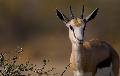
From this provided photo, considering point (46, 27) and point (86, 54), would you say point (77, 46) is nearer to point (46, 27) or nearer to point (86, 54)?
point (86, 54)

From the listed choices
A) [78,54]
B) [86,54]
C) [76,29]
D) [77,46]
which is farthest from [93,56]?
[76,29]

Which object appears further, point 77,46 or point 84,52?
A: point 84,52

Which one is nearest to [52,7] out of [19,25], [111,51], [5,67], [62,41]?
[19,25]

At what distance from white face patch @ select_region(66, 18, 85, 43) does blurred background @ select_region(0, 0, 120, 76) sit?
1123 centimetres

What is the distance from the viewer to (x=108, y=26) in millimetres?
30016

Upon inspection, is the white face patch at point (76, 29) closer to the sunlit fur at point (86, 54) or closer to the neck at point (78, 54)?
the sunlit fur at point (86, 54)

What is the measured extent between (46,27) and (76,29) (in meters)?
17.8

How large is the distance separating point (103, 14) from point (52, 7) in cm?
348

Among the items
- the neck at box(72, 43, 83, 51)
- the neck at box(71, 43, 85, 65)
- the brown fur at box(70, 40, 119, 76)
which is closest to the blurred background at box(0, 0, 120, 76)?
the brown fur at box(70, 40, 119, 76)

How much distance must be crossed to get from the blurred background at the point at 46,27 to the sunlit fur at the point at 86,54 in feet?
32.5

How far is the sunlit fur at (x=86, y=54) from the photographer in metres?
13.1

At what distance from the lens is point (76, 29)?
42.7 feet

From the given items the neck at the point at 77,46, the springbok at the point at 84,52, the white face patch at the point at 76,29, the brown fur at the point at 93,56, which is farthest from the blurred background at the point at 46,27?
the white face patch at the point at 76,29

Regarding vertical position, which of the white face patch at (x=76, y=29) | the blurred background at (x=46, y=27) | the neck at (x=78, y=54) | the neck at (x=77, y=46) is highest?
the blurred background at (x=46, y=27)
